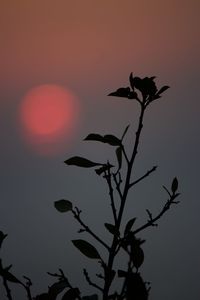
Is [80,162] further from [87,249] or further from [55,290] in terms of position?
[55,290]

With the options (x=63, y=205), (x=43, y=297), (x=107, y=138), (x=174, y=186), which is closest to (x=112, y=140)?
(x=107, y=138)

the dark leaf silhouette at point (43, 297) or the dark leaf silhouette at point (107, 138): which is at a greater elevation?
Answer: the dark leaf silhouette at point (107, 138)

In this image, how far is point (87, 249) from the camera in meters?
2.29

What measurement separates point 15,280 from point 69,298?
39 cm

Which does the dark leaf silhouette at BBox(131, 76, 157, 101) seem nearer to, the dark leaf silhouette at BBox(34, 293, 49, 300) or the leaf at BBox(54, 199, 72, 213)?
the leaf at BBox(54, 199, 72, 213)

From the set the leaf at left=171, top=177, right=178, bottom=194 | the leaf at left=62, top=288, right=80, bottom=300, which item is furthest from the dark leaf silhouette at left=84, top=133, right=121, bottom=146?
the leaf at left=62, top=288, right=80, bottom=300

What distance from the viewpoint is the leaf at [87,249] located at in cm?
226

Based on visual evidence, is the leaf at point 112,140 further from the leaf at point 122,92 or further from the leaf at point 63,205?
the leaf at point 63,205

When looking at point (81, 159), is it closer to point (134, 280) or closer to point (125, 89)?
point (125, 89)

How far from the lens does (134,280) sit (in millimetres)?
2016

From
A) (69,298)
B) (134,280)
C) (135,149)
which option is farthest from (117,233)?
(69,298)

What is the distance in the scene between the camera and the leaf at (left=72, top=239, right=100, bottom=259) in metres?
2.26

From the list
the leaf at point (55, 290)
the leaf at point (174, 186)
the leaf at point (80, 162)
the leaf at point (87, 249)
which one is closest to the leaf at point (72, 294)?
the leaf at point (55, 290)

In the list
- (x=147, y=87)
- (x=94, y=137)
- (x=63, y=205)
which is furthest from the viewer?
(x=63, y=205)
